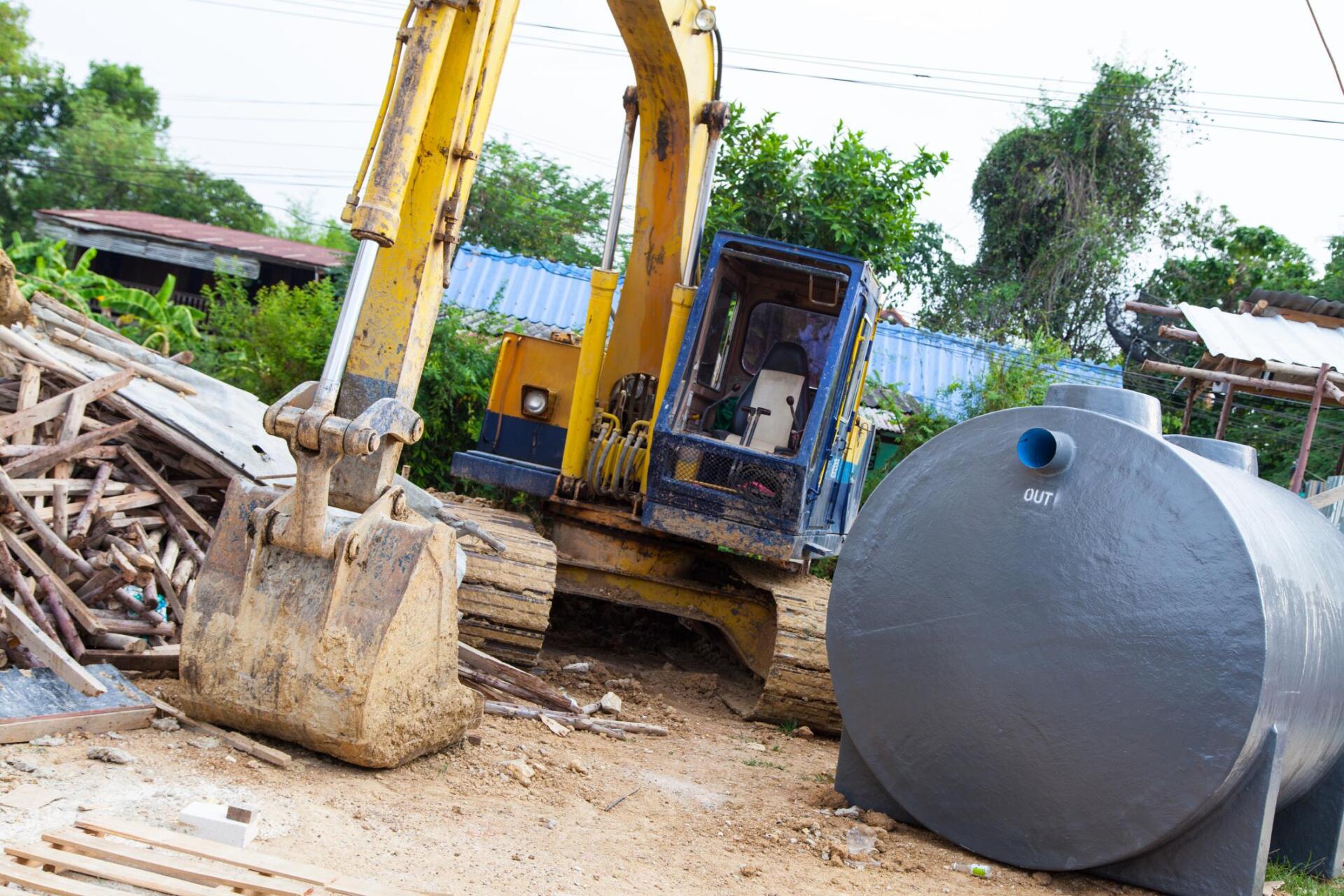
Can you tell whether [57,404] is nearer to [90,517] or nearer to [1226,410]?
[90,517]

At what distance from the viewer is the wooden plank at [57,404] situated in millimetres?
6453

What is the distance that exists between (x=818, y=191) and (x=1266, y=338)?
604 cm

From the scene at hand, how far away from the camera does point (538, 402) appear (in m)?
8.38

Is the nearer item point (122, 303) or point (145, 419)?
point (145, 419)

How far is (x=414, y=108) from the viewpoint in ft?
15.8

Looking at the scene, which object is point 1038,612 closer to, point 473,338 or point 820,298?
point 820,298

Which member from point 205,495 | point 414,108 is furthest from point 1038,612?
point 205,495

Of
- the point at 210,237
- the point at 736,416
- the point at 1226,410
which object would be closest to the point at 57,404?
the point at 736,416

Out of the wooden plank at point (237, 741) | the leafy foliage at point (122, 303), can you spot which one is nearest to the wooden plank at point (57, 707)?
the wooden plank at point (237, 741)

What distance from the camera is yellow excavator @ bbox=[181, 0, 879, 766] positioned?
14.6 feet

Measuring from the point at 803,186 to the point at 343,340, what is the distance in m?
10.3

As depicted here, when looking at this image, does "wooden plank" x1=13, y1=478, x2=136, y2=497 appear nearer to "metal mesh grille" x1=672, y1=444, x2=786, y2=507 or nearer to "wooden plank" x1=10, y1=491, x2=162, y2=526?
"wooden plank" x1=10, y1=491, x2=162, y2=526

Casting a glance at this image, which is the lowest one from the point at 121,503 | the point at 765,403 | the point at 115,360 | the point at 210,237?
the point at 121,503

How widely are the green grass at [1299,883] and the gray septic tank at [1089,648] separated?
14.1 inches
